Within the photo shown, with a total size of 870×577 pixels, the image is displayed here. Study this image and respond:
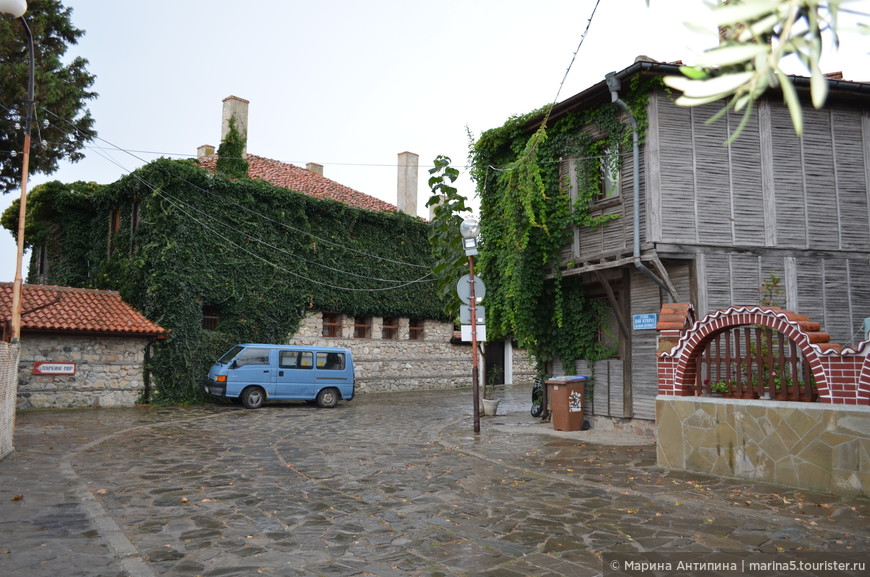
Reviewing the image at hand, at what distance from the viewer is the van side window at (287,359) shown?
1973cm

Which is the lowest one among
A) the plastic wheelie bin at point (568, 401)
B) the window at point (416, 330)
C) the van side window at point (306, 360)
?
the plastic wheelie bin at point (568, 401)

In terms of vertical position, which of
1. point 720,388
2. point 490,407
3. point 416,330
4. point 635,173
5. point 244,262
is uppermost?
point 635,173

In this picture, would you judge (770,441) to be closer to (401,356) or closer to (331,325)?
(331,325)

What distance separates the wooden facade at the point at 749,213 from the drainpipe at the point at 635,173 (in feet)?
0.34

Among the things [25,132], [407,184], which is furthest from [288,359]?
[407,184]

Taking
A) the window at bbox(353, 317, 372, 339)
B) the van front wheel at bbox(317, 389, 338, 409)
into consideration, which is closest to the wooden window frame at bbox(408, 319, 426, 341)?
the window at bbox(353, 317, 372, 339)

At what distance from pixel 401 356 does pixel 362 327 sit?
91.9 inches

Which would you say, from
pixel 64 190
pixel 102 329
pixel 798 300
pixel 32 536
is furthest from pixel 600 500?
pixel 64 190

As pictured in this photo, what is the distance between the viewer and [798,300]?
12164 millimetres

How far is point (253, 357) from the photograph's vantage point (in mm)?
19375

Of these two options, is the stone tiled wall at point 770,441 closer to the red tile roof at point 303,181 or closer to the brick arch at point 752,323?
the brick arch at point 752,323

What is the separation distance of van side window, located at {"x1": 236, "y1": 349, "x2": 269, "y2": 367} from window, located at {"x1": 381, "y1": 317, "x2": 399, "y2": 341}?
925cm

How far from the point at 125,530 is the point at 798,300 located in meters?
11.7

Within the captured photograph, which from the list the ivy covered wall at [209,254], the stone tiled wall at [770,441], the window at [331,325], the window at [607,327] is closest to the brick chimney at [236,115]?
the ivy covered wall at [209,254]
